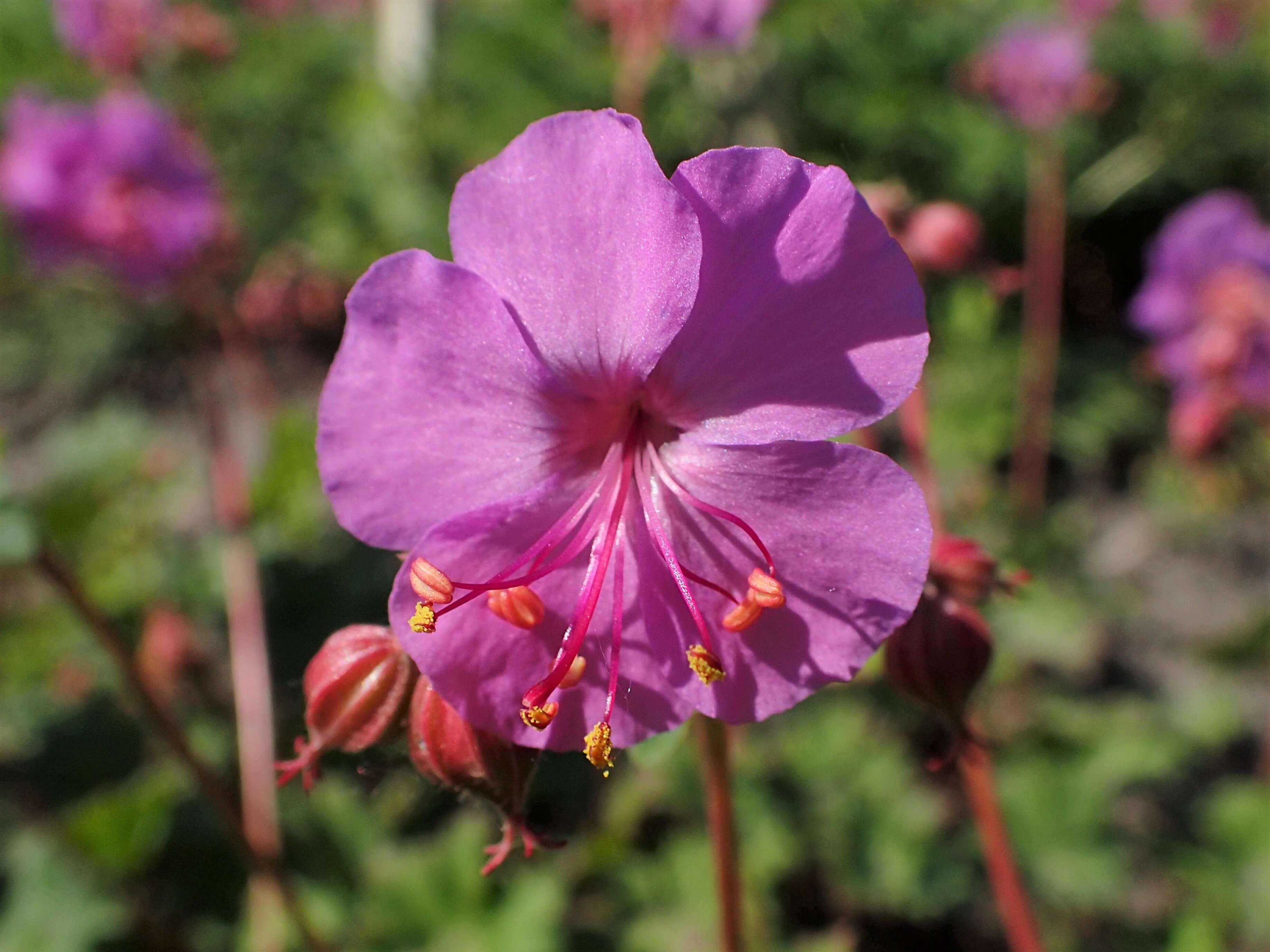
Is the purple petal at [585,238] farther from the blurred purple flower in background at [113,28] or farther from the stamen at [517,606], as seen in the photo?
the blurred purple flower in background at [113,28]

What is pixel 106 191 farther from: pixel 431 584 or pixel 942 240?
pixel 431 584

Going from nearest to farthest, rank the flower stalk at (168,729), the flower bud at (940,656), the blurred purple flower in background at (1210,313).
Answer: the flower bud at (940,656) → the flower stalk at (168,729) → the blurred purple flower in background at (1210,313)

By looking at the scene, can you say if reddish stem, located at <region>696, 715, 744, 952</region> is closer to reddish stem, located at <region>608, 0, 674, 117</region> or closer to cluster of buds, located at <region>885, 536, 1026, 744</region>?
cluster of buds, located at <region>885, 536, 1026, 744</region>

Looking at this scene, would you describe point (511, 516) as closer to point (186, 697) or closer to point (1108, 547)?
point (186, 697)

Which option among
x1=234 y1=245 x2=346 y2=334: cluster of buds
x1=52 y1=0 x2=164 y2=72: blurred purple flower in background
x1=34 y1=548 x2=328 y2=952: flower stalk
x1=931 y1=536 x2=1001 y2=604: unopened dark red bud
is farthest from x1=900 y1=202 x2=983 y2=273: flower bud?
x1=52 y1=0 x2=164 y2=72: blurred purple flower in background

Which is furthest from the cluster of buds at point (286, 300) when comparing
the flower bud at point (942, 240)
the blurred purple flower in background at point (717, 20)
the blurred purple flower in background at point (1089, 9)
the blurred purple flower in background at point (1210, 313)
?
the blurred purple flower in background at point (1089, 9)

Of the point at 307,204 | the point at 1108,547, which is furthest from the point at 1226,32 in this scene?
the point at 307,204
